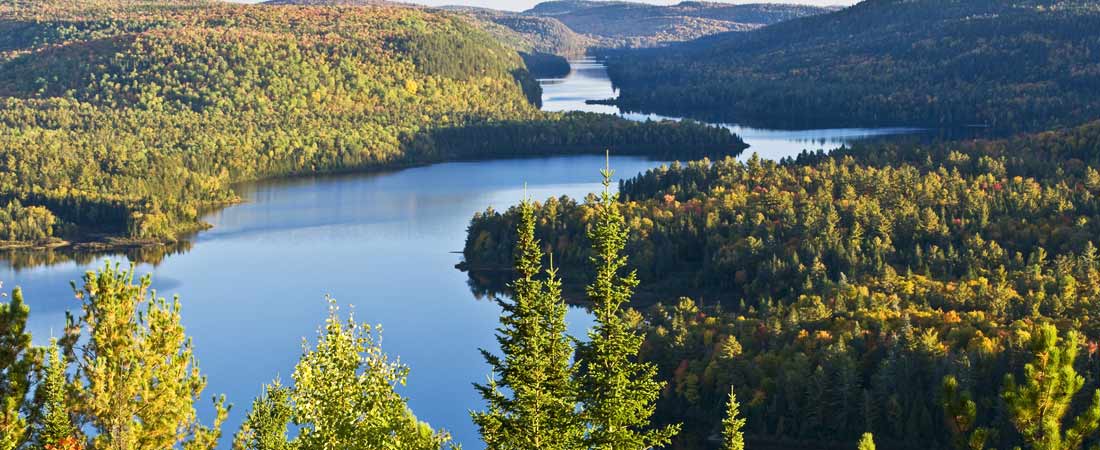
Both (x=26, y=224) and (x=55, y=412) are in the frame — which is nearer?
(x=55, y=412)

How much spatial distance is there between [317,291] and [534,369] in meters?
99.4

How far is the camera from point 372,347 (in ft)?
143

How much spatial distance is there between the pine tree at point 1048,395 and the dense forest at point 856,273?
36.2ft

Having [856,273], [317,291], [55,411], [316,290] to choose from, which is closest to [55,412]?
[55,411]

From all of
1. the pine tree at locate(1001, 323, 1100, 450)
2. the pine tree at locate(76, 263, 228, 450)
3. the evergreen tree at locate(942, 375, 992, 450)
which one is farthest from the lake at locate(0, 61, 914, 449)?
the pine tree at locate(1001, 323, 1100, 450)

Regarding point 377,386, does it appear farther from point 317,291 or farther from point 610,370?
point 317,291

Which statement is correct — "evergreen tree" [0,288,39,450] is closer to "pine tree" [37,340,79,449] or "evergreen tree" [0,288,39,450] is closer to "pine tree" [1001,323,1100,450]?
"pine tree" [37,340,79,449]

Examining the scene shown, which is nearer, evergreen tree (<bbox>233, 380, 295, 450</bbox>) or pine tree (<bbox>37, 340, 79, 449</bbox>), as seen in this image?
pine tree (<bbox>37, 340, 79, 449</bbox>)

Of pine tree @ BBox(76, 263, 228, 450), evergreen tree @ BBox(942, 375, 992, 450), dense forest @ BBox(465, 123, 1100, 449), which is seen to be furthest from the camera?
dense forest @ BBox(465, 123, 1100, 449)

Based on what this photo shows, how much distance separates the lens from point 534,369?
126ft

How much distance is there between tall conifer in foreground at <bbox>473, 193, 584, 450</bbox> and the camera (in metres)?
38.2

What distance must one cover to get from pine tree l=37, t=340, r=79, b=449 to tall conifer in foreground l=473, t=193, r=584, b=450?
1175 centimetres

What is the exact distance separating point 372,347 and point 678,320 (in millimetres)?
61795

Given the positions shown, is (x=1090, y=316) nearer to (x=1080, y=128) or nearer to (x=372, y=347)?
(x=372, y=347)
